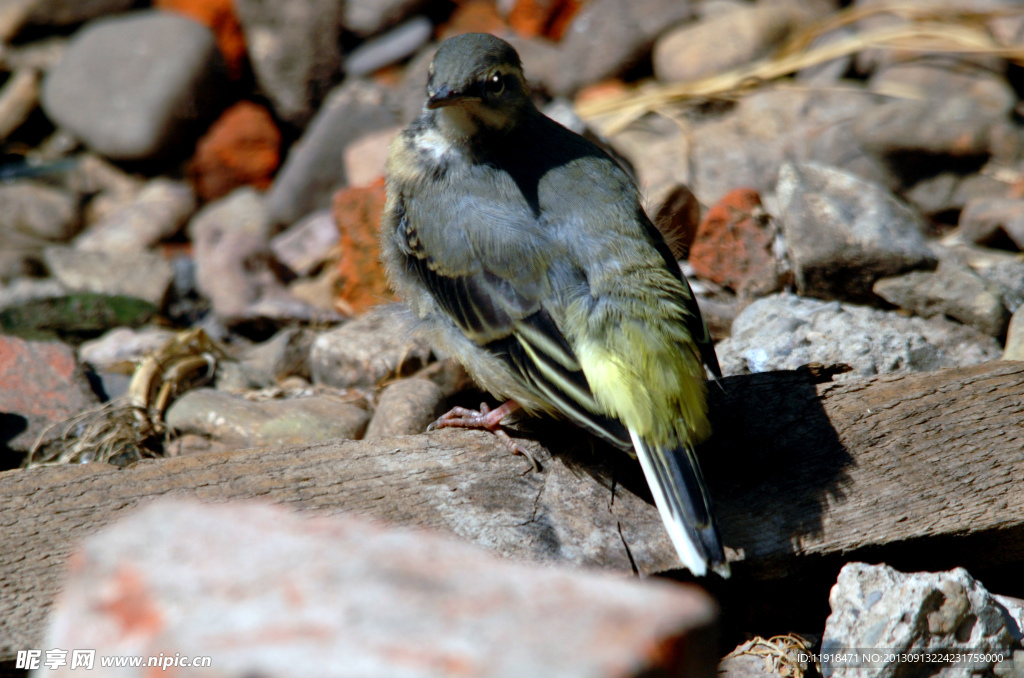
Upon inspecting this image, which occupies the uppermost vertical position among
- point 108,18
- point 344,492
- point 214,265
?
point 108,18

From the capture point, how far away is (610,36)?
28.5ft

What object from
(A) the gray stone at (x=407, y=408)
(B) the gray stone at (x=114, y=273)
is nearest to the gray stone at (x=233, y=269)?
(B) the gray stone at (x=114, y=273)

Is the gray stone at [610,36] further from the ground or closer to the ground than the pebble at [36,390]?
further from the ground

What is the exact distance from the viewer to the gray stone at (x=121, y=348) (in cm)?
564

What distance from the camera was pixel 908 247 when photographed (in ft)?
16.9

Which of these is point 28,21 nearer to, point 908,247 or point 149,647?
point 908,247

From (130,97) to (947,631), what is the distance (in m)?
8.29

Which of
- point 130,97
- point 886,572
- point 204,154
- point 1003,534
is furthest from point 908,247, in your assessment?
point 130,97

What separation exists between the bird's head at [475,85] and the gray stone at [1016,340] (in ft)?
8.58

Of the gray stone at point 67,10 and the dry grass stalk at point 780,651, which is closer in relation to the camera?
the dry grass stalk at point 780,651

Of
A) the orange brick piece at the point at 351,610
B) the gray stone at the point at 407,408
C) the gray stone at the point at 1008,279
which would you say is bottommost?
the gray stone at the point at 1008,279

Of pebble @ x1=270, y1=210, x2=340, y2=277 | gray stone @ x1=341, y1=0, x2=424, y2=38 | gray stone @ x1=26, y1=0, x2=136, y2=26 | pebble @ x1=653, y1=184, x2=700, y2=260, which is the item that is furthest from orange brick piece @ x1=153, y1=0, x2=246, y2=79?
pebble @ x1=653, y1=184, x2=700, y2=260

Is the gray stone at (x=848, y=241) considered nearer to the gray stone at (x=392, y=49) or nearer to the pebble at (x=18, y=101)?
the gray stone at (x=392, y=49)

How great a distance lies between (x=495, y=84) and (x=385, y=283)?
2417 millimetres
